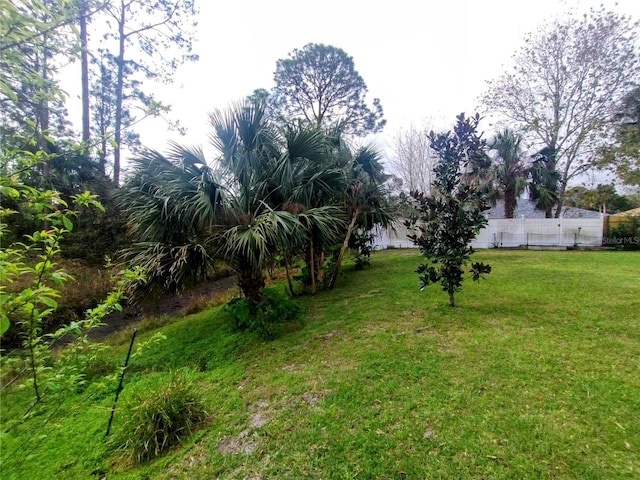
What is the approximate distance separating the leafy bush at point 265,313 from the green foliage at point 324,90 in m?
12.0

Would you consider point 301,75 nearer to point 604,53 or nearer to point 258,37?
point 258,37

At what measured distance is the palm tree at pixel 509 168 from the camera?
12.7 metres

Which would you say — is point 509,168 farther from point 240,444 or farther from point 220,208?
point 240,444

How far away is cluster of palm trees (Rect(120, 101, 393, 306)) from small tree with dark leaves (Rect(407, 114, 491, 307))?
1.61 meters

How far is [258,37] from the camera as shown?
25.2 ft

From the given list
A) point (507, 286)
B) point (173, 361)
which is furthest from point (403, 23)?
point (173, 361)

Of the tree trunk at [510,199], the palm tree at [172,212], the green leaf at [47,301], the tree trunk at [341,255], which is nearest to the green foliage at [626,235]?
the tree trunk at [510,199]

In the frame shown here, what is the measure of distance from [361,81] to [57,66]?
16.1 metres

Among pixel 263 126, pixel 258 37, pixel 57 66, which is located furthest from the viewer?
pixel 258 37

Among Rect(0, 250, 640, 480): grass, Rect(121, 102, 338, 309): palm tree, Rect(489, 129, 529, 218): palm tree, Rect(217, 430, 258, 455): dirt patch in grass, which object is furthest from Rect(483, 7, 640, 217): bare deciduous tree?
Rect(217, 430, 258, 455): dirt patch in grass

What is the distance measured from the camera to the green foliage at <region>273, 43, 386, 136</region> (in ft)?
47.2

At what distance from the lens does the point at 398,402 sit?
87.1 inches

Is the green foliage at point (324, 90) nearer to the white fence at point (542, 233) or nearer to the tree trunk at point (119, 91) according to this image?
the tree trunk at point (119, 91)

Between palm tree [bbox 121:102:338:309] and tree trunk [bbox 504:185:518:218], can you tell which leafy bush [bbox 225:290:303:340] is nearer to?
palm tree [bbox 121:102:338:309]
